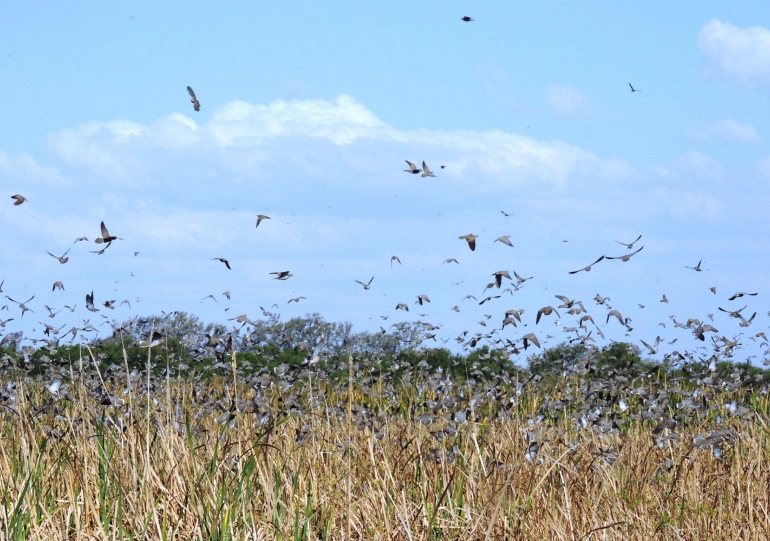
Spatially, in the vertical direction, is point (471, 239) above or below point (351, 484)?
above

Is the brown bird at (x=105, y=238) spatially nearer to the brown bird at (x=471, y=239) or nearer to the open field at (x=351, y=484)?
the open field at (x=351, y=484)

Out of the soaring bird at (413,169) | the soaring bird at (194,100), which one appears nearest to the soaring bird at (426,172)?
the soaring bird at (413,169)

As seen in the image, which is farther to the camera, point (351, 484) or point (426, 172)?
point (426, 172)

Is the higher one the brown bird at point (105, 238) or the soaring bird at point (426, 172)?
the soaring bird at point (426, 172)

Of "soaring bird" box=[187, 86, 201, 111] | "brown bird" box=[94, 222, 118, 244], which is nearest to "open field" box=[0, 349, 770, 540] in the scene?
"brown bird" box=[94, 222, 118, 244]

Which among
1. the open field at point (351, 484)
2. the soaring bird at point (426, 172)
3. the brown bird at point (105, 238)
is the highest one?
the soaring bird at point (426, 172)

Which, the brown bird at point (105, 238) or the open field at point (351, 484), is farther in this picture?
the brown bird at point (105, 238)

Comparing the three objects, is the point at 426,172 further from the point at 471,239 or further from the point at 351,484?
the point at 351,484

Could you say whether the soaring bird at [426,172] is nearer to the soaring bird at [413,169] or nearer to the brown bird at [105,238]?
the soaring bird at [413,169]

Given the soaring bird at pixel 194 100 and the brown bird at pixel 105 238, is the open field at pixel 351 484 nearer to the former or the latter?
the brown bird at pixel 105 238

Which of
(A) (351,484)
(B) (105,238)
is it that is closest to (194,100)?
(B) (105,238)

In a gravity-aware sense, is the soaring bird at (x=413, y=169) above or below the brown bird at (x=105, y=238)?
above

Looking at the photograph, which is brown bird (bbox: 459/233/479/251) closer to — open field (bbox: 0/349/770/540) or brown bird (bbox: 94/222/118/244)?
open field (bbox: 0/349/770/540)

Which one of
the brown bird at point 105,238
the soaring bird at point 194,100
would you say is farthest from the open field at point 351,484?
the soaring bird at point 194,100
